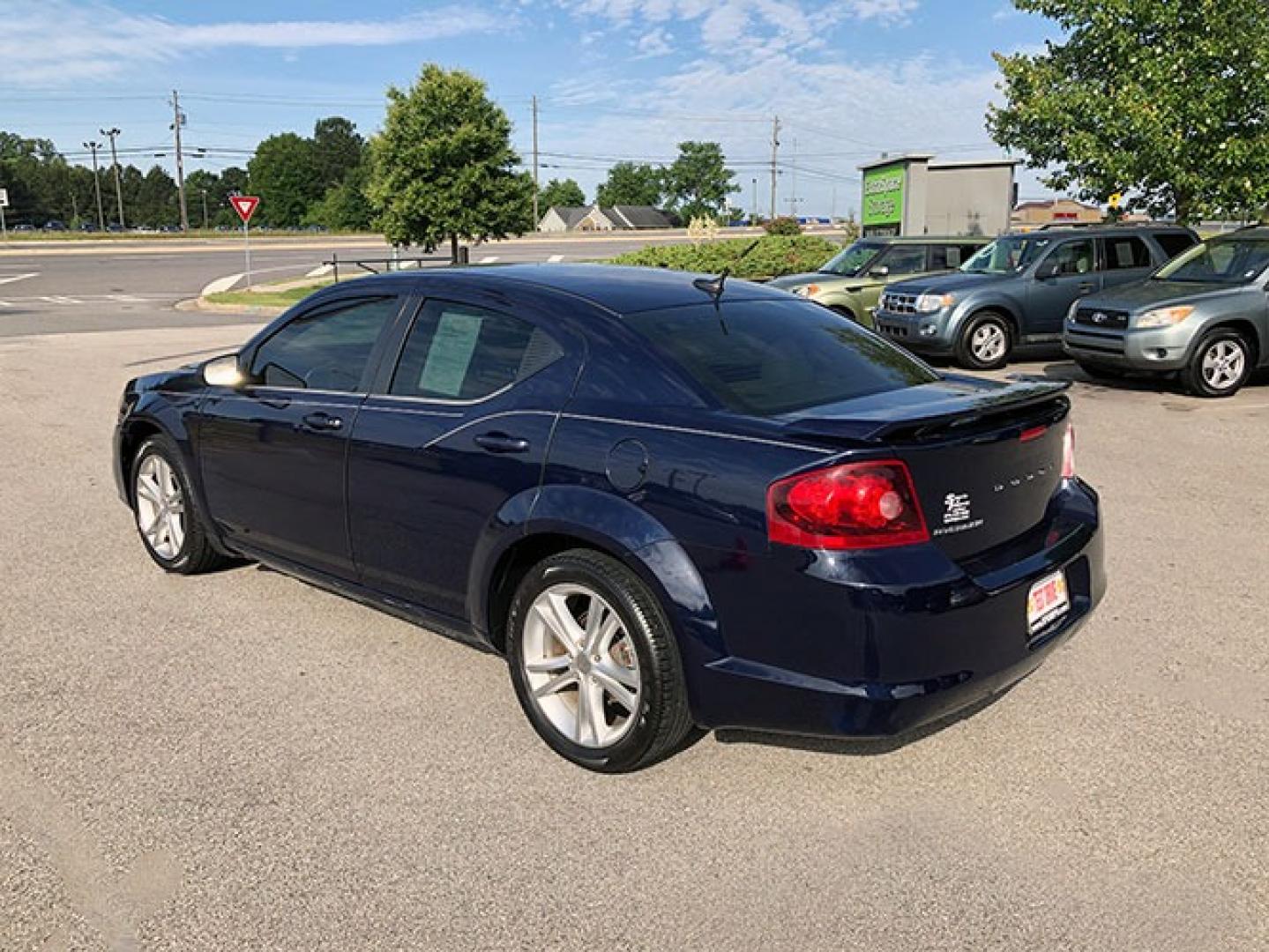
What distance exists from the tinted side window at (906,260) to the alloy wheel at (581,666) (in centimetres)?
1297

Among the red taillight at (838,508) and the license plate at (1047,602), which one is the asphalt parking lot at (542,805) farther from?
the red taillight at (838,508)

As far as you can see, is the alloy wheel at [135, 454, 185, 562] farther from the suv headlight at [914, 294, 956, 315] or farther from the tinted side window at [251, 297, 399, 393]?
the suv headlight at [914, 294, 956, 315]

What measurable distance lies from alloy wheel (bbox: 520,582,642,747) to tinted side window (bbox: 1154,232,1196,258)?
41.1 ft

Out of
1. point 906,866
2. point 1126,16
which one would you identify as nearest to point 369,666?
point 906,866

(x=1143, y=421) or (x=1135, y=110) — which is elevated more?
(x=1135, y=110)

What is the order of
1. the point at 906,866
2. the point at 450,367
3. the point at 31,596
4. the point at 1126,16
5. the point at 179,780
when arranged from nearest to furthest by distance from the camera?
1. the point at 906,866
2. the point at 179,780
3. the point at 450,367
4. the point at 31,596
5. the point at 1126,16

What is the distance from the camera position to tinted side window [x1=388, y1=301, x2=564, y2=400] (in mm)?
3607

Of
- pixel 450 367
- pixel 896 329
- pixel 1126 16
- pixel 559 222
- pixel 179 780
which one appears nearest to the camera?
pixel 179 780

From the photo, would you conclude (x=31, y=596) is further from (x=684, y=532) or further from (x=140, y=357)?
(x=140, y=357)

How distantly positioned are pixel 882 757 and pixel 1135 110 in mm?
14988

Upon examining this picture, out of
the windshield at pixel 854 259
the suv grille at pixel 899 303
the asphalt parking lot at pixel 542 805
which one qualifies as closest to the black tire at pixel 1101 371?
the suv grille at pixel 899 303

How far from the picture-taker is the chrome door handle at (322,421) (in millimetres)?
4070

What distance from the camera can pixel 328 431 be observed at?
409cm

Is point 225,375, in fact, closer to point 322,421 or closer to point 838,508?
point 322,421
